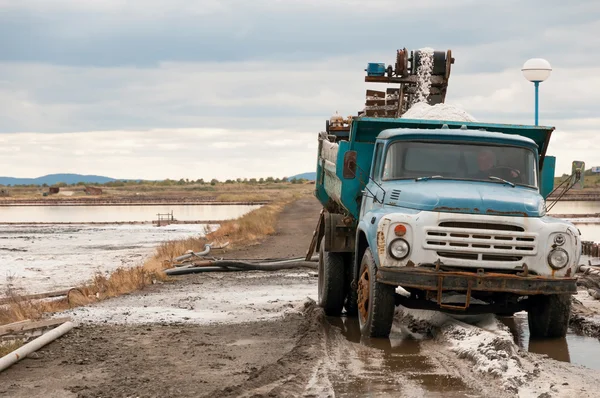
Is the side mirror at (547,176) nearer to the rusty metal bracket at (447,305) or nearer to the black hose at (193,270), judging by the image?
the rusty metal bracket at (447,305)

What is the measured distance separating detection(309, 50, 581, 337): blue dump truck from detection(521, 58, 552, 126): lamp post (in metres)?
3.98

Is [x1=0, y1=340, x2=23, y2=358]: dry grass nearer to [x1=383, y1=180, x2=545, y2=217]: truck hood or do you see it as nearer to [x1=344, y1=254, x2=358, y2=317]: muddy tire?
[x1=383, y1=180, x2=545, y2=217]: truck hood

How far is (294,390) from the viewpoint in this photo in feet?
27.1

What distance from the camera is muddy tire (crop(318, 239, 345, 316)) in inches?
548

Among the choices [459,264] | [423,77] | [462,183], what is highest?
[423,77]

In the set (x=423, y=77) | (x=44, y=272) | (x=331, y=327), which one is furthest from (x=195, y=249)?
(x=331, y=327)

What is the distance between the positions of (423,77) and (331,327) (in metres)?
6.19

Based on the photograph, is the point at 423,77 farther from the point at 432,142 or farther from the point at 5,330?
the point at 5,330

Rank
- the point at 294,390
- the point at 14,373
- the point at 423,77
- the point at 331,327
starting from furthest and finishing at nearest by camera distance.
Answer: the point at 423,77 → the point at 331,327 → the point at 14,373 → the point at 294,390

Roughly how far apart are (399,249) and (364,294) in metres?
1.25

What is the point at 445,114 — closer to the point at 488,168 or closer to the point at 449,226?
the point at 488,168

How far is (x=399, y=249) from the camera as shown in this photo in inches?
419

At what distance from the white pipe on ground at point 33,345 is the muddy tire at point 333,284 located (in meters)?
3.89

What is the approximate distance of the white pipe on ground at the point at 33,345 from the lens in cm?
955
